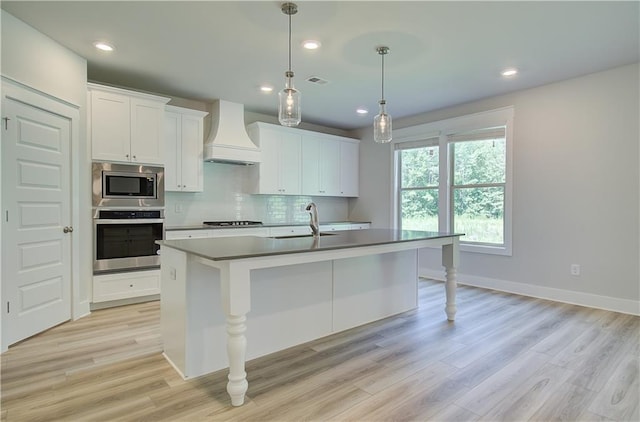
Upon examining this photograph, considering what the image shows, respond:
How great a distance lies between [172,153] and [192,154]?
26 centimetres

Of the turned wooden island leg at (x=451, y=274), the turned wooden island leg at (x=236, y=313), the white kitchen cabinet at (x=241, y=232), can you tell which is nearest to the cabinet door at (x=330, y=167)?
the white kitchen cabinet at (x=241, y=232)

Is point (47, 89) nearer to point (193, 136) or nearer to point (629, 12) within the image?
point (193, 136)

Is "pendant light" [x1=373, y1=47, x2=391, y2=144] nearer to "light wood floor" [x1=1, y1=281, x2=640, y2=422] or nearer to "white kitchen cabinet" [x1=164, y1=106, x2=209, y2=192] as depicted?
"light wood floor" [x1=1, y1=281, x2=640, y2=422]

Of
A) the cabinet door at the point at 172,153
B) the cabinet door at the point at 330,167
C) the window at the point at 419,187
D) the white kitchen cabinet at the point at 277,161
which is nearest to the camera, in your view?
the cabinet door at the point at 172,153

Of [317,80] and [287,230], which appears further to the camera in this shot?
[287,230]

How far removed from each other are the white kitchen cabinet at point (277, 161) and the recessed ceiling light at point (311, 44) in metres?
2.19

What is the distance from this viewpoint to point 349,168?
6.44 meters

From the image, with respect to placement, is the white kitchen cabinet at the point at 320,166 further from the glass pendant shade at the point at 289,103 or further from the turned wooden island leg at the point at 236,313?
the turned wooden island leg at the point at 236,313

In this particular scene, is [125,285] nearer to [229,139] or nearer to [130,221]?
[130,221]

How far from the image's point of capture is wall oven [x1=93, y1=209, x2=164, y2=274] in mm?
3699

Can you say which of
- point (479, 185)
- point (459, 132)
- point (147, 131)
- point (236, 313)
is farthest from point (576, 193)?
point (147, 131)

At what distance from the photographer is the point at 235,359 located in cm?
197


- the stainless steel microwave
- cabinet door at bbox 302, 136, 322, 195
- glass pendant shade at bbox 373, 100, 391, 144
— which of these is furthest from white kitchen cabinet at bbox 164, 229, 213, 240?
glass pendant shade at bbox 373, 100, 391, 144

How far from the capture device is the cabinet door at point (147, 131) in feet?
12.9
